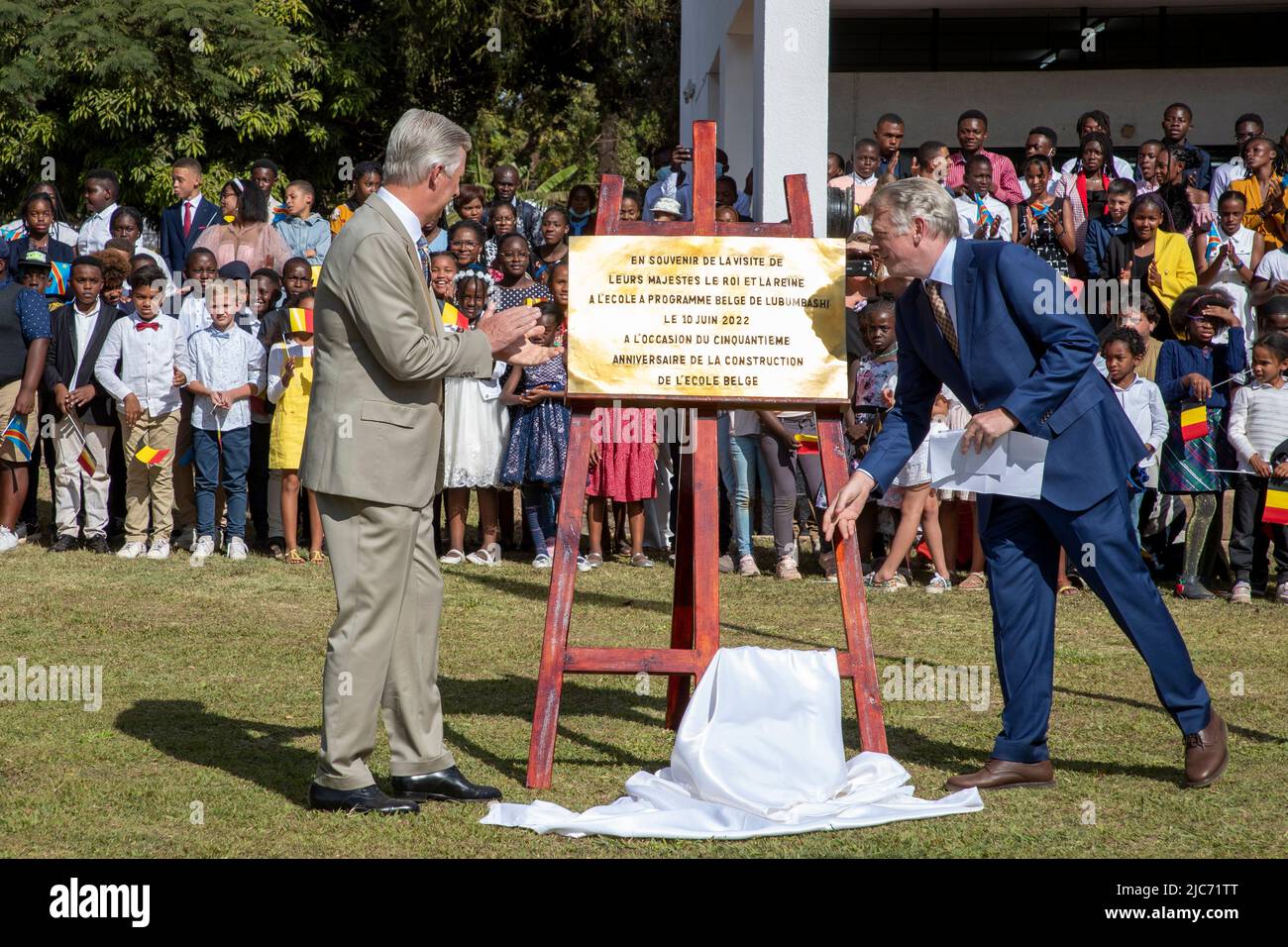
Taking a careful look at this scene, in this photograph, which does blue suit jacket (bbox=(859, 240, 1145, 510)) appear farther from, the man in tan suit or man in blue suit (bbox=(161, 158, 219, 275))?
man in blue suit (bbox=(161, 158, 219, 275))

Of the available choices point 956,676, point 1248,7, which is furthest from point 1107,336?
point 1248,7

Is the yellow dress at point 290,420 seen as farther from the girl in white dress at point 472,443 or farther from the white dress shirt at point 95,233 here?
the white dress shirt at point 95,233

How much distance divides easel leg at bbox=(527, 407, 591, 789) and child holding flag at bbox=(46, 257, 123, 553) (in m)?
6.42

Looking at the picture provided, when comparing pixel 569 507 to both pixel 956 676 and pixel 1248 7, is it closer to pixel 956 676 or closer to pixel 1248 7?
pixel 956 676

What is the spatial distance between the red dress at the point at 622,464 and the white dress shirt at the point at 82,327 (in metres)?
3.88

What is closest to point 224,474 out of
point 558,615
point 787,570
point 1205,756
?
point 787,570

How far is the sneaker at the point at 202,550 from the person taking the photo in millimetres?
10555

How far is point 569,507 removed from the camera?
558 centimetres

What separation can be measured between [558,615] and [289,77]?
1736 centimetres

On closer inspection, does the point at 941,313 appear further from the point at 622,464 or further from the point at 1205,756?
the point at 622,464

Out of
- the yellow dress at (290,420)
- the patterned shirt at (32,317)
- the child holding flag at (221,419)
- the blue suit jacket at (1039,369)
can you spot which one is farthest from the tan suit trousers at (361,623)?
the patterned shirt at (32,317)

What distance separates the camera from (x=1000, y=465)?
539 centimetres

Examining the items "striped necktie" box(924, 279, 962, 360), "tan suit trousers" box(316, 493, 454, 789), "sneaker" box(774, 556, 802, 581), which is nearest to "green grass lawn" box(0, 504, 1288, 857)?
"sneaker" box(774, 556, 802, 581)
